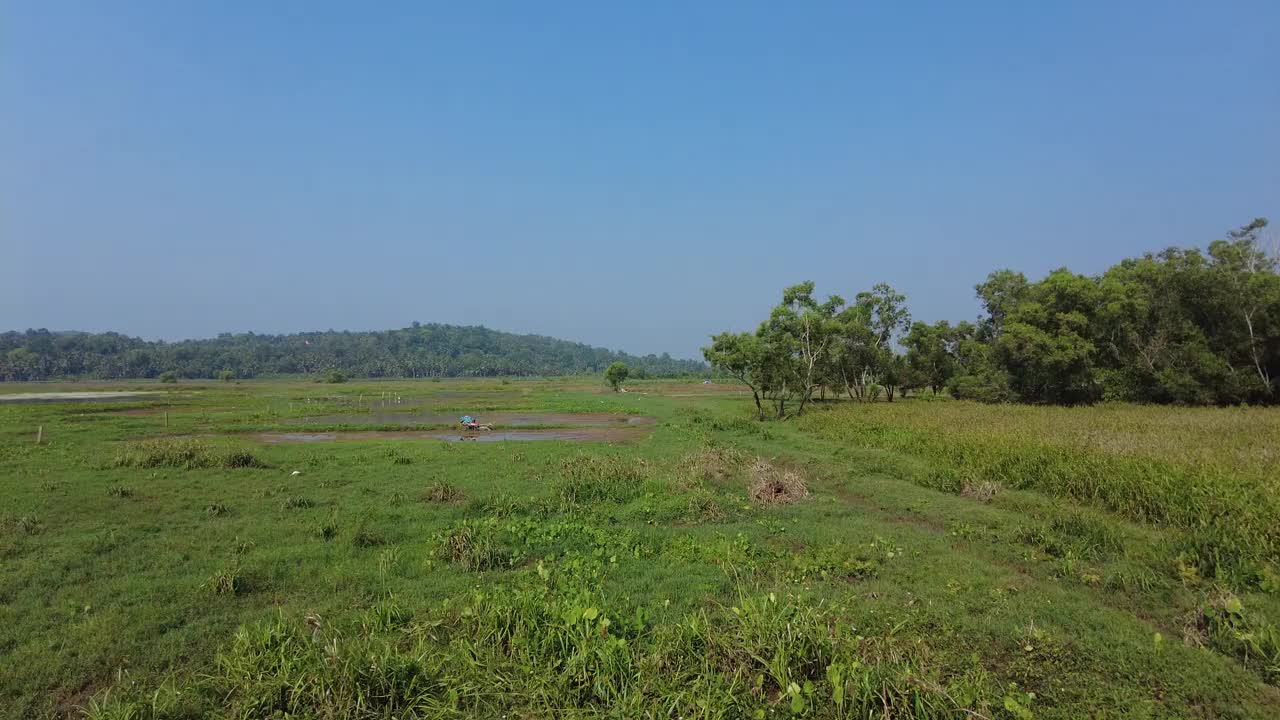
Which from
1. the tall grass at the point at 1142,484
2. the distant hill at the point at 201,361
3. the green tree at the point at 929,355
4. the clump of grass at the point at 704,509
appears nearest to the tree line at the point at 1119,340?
the green tree at the point at 929,355

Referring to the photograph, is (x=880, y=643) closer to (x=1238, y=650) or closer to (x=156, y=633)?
(x=1238, y=650)

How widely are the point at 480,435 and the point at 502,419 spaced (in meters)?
9.34

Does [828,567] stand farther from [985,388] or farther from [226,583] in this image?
[985,388]

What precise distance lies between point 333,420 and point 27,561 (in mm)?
31164

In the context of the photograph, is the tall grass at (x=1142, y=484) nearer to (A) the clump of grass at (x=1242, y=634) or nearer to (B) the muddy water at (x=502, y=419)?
(A) the clump of grass at (x=1242, y=634)

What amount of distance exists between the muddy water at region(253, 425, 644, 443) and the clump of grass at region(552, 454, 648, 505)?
11.7 meters

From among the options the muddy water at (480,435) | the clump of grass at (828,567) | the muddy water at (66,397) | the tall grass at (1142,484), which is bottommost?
the muddy water at (66,397)

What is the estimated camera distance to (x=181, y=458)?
1764 centimetres

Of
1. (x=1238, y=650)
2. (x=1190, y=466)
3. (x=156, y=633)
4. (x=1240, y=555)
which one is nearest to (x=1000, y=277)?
(x=1190, y=466)

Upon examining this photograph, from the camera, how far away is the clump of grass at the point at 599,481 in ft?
44.6

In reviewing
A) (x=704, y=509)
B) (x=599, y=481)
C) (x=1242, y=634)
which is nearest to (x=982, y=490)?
(x=704, y=509)

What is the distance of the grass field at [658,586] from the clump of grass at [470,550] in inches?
1.9

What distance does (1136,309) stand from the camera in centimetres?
3331

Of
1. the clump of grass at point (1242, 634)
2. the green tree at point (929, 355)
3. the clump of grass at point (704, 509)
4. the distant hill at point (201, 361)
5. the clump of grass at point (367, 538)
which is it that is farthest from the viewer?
the distant hill at point (201, 361)
